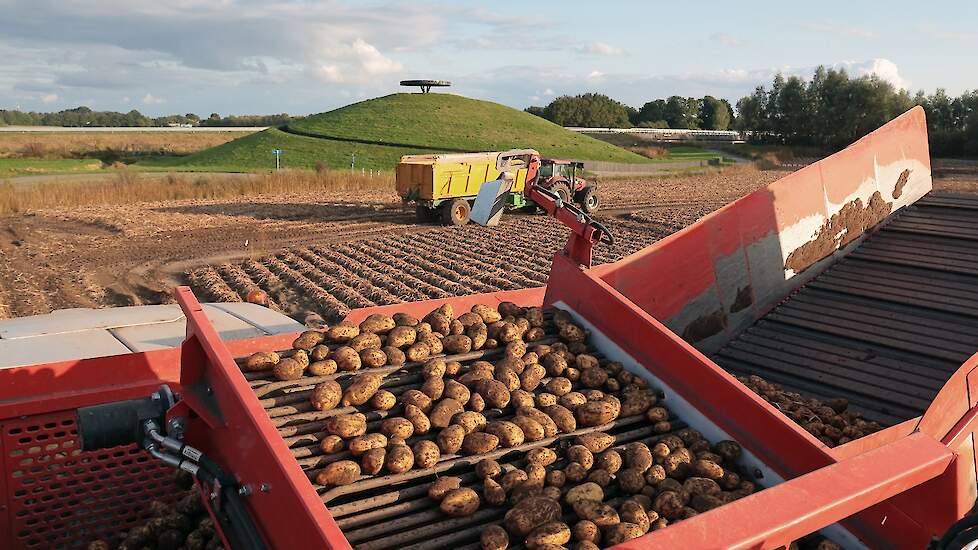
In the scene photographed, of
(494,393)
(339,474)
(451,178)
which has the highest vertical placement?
(451,178)

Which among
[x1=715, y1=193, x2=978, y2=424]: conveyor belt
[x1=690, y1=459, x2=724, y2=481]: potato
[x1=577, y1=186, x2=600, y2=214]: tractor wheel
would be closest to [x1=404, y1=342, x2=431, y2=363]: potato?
[x1=690, y1=459, x2=724, y2=481]: potato

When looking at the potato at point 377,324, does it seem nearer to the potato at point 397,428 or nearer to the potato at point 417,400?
the potato at point 417,400

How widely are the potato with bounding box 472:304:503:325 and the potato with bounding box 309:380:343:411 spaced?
995mm

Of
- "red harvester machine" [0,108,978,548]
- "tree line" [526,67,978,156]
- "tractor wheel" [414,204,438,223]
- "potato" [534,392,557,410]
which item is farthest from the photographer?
"tree line" [526,67,978,156]

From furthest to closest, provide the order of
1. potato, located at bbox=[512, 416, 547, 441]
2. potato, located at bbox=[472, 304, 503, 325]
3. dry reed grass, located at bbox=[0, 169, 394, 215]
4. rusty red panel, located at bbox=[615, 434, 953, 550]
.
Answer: dry reed grass, located at bbox=[0, 169, 394, 215], potato, located at bbox=[472, 304, 503, 325], potato, located at bbox=[512, 416, 547, 441], rusty red panel, located at bbox=[615, 434, 953, 550]

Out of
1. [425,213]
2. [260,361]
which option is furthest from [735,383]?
[425,213]

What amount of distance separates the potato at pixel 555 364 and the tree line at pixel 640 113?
68.1 metres

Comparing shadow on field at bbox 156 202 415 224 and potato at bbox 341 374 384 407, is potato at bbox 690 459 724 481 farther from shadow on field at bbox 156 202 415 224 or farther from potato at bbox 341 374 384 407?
shadow on field at bbox 156 202 415 224

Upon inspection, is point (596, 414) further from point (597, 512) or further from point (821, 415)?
point (821, 415)

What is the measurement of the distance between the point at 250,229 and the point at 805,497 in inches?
571

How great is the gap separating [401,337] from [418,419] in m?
0.59

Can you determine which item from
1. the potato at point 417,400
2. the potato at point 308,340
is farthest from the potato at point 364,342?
the potato at point 417,400

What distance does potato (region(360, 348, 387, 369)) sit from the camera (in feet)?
9.95

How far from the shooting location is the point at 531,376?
3104 millimetres
